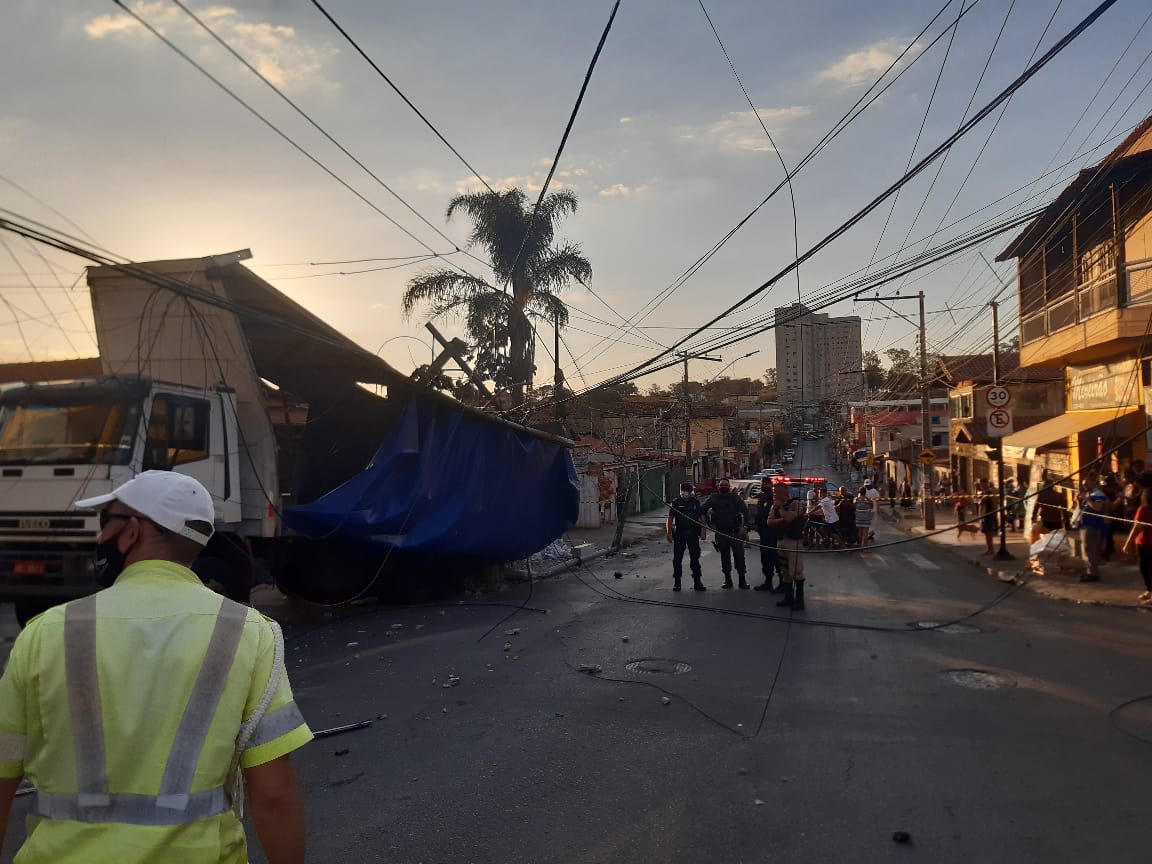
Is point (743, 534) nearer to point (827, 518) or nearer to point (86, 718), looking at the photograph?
point (827, 518)

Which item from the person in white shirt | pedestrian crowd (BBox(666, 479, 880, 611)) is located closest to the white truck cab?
pedestrian crowd (BBox(666, 479, 880, 611))

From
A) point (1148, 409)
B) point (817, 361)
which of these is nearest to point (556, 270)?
point (1148, 409)

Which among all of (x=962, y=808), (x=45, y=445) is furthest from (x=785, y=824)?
(x=45, y=445)

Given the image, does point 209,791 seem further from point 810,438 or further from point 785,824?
point 810,438

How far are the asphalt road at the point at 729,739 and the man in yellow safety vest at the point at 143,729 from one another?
98.0 inches

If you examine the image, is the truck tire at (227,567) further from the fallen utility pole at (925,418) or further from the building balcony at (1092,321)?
the fallen utility pole at (925,418)

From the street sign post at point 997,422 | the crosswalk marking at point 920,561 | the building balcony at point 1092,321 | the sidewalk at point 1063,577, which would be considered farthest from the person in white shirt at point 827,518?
the building balcony at point 1092,321

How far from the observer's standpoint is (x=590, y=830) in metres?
4.47

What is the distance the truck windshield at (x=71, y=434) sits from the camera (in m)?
8.74

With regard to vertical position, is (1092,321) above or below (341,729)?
above

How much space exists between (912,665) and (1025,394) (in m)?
26.8

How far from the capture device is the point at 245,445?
1007 cm

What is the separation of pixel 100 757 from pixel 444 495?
9851 mm

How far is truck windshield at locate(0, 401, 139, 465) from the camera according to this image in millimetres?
8742
